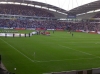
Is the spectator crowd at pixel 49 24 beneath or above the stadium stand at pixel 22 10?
beneath

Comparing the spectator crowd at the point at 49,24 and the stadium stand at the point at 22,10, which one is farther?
the stadium stand at the point at 22,10

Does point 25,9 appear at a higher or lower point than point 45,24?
higher

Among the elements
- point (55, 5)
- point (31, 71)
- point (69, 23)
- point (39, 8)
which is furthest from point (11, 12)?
point (31, 71)

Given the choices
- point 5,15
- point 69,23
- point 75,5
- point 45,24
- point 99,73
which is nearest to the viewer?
point 99,73

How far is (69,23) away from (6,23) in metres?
35.3

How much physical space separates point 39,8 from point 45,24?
30.8 ft

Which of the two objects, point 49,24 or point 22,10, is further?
point 49,24

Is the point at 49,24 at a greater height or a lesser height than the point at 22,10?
lesser

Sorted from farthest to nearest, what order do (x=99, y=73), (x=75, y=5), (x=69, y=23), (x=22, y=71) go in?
1. (x=69, y=23)
2. (x=75, y=5)
3. (x=22, y=71)
4. (x=99, y=73)

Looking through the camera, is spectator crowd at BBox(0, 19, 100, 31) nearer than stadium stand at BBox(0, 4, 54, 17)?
Yes

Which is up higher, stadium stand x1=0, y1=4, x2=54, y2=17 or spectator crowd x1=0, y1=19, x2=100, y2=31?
stadium stand x1=0, y1=4, x2=54, y2=17

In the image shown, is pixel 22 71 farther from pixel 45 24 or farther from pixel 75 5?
pixel 45 24

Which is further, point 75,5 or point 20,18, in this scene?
point 20,18

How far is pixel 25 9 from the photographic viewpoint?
97.0 metres
